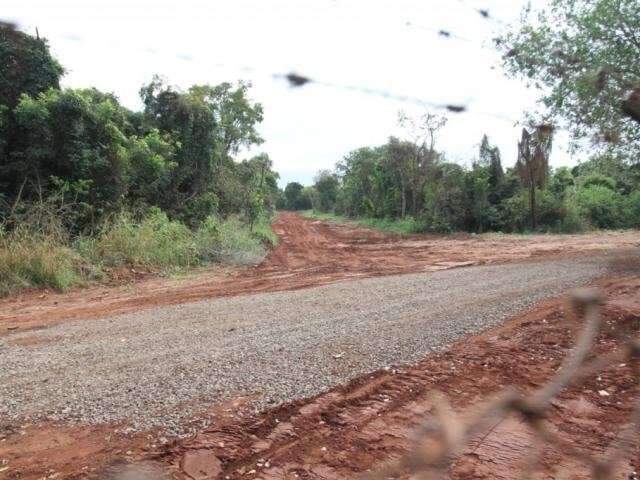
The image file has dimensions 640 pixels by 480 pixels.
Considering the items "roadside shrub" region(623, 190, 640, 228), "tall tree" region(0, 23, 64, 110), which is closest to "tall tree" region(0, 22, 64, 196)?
"tall tree" region(0, 23, 64, 110)

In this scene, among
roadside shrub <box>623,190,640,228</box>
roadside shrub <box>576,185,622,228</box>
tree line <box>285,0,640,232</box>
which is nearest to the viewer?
tree line <box>285,0,640,232</box>

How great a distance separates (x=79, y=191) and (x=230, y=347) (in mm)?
8172

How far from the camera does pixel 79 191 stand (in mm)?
11594

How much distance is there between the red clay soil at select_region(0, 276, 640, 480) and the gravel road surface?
211 millimetres

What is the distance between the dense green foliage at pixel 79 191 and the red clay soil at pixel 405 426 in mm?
7432

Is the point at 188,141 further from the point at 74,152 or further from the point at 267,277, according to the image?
the point at 267,277

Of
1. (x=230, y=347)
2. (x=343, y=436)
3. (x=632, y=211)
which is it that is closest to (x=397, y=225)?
(x=632, y=211)

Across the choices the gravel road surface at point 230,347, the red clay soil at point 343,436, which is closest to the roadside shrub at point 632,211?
the gravel road surface at point 230,347

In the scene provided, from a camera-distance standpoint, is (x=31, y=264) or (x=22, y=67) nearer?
(x=31, y=264)

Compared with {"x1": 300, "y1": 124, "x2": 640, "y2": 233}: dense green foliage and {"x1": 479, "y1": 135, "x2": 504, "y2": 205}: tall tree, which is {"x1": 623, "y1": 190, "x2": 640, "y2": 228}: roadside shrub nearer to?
{"x1": 300, "y1": 124, "x2": 640, "y2": 233}: dense green foliage

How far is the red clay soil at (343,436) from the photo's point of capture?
2797 millimetres

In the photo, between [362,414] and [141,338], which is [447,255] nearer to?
[141,338]

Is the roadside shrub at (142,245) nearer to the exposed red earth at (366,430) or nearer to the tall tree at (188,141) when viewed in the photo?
the tall tree at (188,141)

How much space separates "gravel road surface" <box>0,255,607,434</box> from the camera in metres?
3.79
